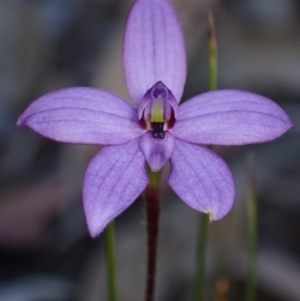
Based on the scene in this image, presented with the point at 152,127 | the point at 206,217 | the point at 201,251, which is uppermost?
the point at 152,127

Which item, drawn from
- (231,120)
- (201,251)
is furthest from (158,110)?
(201,251)

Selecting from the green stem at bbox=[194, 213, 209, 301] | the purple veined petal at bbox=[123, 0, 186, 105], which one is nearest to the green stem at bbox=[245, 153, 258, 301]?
the green stem at bbox=[194, 213, 209, 301]

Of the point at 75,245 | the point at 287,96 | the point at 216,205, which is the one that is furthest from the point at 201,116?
the point at 287,96

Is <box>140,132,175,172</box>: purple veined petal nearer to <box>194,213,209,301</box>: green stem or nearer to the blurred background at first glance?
<box>194,213,209,301</box>: green stem

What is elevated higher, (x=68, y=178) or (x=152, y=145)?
(x=152, y=145)

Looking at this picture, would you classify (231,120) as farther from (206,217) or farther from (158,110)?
(206,217)

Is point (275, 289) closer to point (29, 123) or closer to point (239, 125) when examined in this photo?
point (239, 125)
